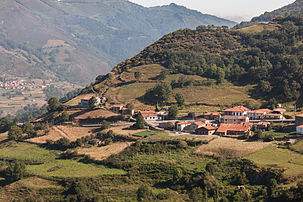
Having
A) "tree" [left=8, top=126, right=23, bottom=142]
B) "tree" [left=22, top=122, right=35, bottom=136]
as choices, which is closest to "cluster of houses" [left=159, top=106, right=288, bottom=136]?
"tree" [left=22, top=122, right=35, bottom=136]

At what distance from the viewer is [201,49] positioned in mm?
111438

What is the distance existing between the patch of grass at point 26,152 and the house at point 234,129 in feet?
97.9

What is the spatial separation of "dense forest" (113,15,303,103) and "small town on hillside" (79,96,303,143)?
1091 cm

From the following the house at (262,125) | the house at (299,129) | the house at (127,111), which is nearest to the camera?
the house at (299,129)

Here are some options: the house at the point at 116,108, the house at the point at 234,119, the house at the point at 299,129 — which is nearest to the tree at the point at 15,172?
the house at the point at 116,108

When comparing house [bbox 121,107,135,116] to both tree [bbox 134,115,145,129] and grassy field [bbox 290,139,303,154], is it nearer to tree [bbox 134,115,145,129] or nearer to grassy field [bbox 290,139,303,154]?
tree [bbox 134,115,145,129]

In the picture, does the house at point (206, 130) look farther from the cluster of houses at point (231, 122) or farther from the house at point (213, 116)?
the house at point (213, 116)

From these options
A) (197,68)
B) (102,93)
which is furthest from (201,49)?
(102,93)

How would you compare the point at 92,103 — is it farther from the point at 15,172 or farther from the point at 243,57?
the point at 243,57

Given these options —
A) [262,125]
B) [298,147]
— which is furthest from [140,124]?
[298,147]

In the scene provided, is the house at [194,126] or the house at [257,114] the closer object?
the house at [194,126]

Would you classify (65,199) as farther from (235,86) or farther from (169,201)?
(235,86)

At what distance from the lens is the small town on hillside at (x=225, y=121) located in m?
59.0

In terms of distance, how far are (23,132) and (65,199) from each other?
101ft
